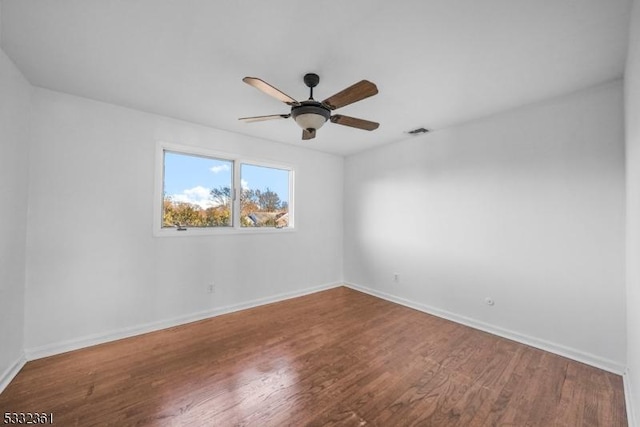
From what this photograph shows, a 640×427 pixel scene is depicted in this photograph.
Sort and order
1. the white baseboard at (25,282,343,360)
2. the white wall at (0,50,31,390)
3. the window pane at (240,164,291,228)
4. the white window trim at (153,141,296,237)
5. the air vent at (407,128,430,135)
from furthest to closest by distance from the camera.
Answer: the window pane at (240,164,291,228) < the air vent at (407,128,430,135) < the white window trim at (153,141,296,237) < the white baseboard at (25,282,343,360) < the white wall at (0,50,31,390)

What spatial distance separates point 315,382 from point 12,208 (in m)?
2.82

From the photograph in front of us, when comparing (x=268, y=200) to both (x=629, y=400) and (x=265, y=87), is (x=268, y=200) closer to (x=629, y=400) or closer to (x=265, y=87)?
(x=265, y=87)

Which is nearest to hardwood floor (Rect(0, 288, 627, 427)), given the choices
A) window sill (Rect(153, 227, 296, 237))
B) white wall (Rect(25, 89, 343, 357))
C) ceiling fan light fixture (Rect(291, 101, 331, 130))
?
white wall (Rect(25, 89, 343, 357))

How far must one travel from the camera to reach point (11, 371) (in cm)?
199

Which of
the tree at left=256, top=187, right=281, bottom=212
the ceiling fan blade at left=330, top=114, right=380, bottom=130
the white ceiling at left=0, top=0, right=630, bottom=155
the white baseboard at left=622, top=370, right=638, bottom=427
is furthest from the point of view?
the tree at left=256, top=187, right=281, bottom=212

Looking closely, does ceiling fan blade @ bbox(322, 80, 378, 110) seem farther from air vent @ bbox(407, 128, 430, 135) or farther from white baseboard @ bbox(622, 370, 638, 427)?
white baseboard @ bbox(622, 370, 638, 427)

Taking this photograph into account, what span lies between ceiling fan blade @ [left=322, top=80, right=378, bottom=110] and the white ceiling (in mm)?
308

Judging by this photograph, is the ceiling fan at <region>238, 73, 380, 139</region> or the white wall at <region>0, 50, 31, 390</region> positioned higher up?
the ceiling fan at <region>238, 73, 380, 139</region>

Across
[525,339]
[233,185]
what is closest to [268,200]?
[233,185]

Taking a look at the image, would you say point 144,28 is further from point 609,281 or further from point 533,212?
point 609,281

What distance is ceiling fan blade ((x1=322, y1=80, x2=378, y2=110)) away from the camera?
163 cm

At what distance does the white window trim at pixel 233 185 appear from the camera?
2.90 metres

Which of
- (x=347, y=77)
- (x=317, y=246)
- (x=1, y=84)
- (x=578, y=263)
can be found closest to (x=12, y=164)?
(x=1, y=84)

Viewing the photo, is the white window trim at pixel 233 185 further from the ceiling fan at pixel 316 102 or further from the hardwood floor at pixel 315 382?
the ceiling fan at pixel 316 102
